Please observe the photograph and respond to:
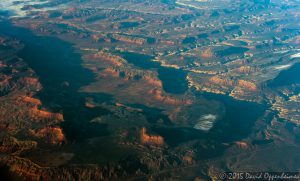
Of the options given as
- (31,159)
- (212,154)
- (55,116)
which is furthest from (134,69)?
(31,159)

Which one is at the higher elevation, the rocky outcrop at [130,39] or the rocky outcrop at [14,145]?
the rocky outcrop at [130,39]

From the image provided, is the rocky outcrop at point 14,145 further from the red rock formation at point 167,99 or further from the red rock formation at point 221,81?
the red rock formation at point 221,81

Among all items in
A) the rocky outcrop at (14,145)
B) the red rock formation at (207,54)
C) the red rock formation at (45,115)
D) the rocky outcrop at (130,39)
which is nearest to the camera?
the rocky outcrop at (14,145)

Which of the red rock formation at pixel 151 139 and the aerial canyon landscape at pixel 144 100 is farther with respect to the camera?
the red rock formation at pixel 151 139

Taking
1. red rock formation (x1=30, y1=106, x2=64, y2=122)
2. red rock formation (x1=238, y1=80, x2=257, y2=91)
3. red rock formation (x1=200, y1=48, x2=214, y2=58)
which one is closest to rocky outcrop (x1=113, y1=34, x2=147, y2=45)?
red rock formation (x1=200, y1=48, x2=214, y2=58)

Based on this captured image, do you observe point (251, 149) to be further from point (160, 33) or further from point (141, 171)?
point (160, 33)

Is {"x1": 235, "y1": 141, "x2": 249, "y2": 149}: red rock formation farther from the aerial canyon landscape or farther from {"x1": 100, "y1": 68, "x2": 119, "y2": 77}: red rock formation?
{"x1": 100, "y1": 68, "x2": 119, "y2": 77}: red rock formation

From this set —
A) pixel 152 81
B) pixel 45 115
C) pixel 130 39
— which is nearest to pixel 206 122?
pixel 152 81

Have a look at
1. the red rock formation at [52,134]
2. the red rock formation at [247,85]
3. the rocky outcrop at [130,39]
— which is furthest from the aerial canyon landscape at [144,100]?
the rocky outcrop at [130,39]
